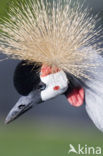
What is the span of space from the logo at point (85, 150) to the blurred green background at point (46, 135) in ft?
0.15

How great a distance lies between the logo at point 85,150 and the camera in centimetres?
289

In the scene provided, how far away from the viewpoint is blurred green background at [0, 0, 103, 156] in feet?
10.1

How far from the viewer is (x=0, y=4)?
8.59 ft

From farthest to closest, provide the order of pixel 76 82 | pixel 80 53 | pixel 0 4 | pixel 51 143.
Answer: pixel 51 143 → pixel 0 4 → pixel 76 82 → pixel 80 53

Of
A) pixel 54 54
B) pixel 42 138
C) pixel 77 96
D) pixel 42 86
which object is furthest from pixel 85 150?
pixel 54 54

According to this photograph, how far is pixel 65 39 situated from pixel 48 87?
225mm

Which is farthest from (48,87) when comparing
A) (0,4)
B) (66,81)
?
(0,4)

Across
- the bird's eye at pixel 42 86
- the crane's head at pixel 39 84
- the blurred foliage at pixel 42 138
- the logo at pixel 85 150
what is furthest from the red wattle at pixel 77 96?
the blurred foliage at pixel 42 138

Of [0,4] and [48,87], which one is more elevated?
[0,4]

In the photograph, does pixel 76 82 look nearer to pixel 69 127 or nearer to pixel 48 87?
pixel 48 87

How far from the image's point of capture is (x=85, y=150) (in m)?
2.97

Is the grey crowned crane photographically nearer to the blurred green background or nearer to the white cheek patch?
the white cheek patch

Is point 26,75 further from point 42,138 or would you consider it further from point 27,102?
point 42,138

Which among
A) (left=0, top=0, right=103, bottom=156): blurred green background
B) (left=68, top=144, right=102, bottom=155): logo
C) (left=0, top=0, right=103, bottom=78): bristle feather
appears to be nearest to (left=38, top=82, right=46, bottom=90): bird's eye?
(left=0, top=0, right=103, bottom=78): bristle feather
